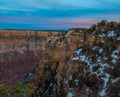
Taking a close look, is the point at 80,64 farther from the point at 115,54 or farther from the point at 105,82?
the point at 105,82

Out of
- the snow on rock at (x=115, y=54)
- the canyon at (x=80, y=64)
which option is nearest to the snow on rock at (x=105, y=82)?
the canyon at (x=80, y=64)

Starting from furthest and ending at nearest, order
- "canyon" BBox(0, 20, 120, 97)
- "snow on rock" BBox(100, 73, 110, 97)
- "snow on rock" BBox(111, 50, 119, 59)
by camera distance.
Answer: "snow on rock" BBox(111, 50, 119, 59), "canyon" BBox(0, 20, 120, 97), "snow on rock" BBox(100, 73, 110, 97)

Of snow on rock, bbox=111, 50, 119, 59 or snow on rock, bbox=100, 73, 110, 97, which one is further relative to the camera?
snow on rock, bbox=111, 50, 119, 59

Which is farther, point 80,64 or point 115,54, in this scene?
point 115,54

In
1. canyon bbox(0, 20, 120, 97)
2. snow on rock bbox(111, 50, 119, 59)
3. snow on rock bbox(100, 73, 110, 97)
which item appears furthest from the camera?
snow on rock bbox(111, 50, 119, 59)

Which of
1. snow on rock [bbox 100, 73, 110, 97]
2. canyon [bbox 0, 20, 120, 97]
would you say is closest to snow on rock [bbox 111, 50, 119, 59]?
canyon [bbox 0, 20, 120, 97]

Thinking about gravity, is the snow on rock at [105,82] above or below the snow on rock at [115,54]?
below

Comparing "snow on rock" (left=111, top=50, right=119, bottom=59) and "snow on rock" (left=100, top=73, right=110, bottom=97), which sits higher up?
"snow on rock" (left=111, top=50, right=119, bottom=59)

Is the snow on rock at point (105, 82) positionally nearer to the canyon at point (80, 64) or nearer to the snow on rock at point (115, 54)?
the canyon at point (80, 64)

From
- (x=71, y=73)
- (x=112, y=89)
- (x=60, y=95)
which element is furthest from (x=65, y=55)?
(x=112, y=89)

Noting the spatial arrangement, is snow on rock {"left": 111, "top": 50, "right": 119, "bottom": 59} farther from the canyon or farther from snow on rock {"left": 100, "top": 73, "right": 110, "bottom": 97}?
snow on rock {"left": 100, "top": 73, "right": 110, "bottom": 97}

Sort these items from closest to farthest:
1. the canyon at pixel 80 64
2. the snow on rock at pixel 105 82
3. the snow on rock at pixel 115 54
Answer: the snow on rock at pixel 105 82 → the canyon at pixel 80 64 → the snow on rock at pixel 115 54

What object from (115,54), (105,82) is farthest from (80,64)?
(105,82)
